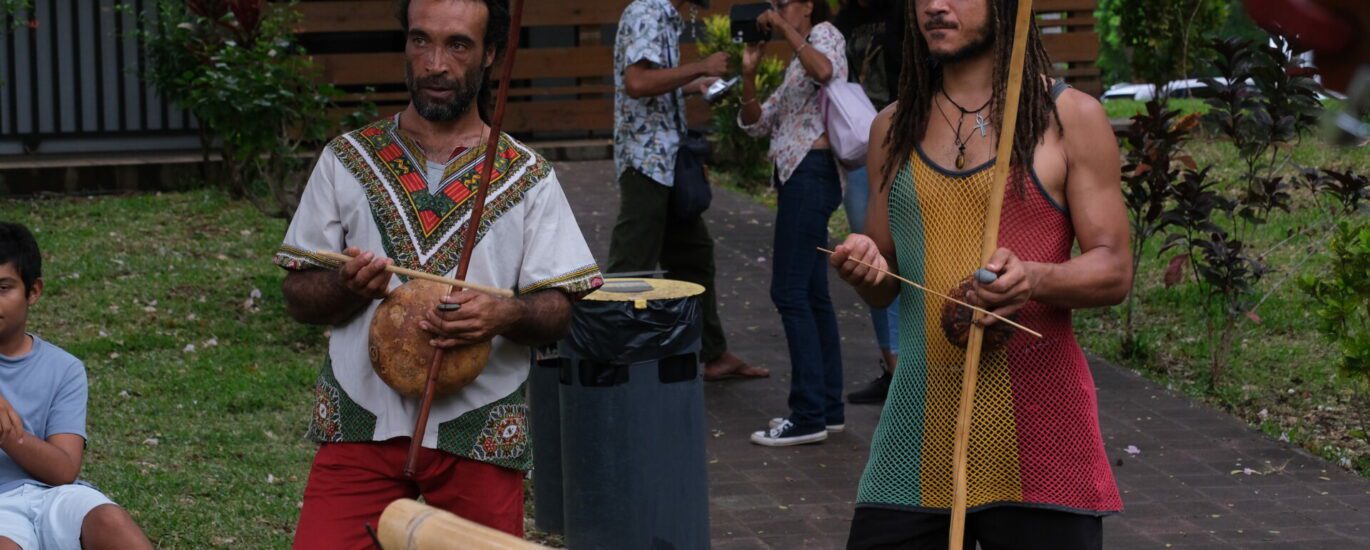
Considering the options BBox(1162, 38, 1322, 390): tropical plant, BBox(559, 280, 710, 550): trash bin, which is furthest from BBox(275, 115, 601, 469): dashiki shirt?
BBox(1162, 38, 1322, 390): tropical plant

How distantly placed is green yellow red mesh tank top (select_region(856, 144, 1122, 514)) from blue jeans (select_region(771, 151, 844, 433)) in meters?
3.40

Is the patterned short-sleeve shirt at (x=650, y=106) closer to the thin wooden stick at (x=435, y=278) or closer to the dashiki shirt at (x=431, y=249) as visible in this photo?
the dashiki shirt at (x=431, y=249)

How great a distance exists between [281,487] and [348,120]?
386 centimetres

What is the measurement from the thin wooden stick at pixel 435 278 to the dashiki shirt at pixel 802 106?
3591 millimetres

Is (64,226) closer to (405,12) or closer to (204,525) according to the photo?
(204,525)

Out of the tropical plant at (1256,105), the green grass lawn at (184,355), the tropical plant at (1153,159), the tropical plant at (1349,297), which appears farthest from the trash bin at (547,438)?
the tropical plant at (1256,105)

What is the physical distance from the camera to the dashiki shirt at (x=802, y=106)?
6.80 m

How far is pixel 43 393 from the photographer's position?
4.32 metres

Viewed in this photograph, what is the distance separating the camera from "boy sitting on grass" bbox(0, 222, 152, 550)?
413 cm

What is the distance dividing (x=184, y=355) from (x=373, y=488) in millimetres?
5402

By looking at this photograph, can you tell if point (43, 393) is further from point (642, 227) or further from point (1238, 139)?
point (1238, 139)

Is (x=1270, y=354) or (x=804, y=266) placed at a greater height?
(x=804, y=266)

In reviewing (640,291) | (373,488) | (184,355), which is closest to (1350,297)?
(640,291)

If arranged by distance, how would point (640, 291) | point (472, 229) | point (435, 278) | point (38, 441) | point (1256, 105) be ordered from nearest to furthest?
point (435, 278) < point (472, 229) < point (38, 441) < point (640, 291) < point (1256, 105)
